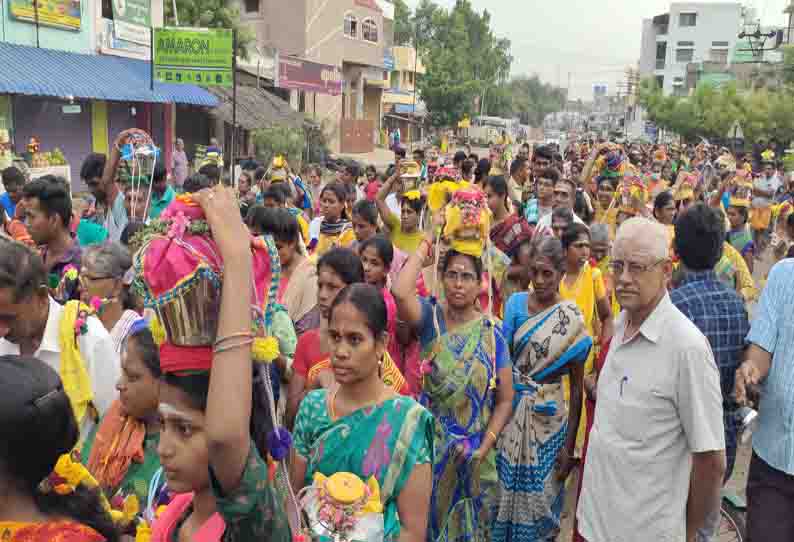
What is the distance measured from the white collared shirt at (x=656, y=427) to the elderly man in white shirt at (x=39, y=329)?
1943mm

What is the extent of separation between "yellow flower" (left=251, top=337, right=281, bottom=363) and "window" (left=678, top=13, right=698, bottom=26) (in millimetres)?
83092

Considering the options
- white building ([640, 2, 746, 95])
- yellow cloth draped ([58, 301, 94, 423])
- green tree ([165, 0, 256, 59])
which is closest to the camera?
yellow cloth draped ([58, 301, 94, 423])

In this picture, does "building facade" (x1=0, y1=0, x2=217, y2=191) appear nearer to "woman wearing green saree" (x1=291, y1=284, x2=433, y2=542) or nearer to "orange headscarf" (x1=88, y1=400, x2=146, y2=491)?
"orange headscarf" (x1=88, y1=400, x2=146, y2=491)

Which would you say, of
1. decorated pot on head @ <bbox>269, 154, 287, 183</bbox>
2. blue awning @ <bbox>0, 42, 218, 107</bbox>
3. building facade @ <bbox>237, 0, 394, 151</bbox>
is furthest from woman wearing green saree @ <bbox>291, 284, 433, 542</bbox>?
building facade @ <bbox>237, 0, 394, 151</bbox>

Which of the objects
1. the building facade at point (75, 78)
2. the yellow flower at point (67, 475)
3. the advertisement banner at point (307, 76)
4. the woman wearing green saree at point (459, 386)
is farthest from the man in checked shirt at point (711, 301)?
the advertisement banner at point (307, 76)

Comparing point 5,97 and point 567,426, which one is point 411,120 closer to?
point 5,97

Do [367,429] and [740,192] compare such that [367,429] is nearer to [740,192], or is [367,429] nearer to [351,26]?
[740,192]

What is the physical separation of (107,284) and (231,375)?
2381mm

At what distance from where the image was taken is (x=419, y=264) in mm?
3701

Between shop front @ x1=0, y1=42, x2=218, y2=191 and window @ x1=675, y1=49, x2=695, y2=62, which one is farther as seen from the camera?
window @ x1=675, y1=49, x2=695, y2=62

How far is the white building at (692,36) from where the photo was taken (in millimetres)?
74438

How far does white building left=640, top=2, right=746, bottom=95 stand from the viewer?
2931 inches

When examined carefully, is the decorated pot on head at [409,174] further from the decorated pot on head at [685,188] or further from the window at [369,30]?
the window at [369,30]

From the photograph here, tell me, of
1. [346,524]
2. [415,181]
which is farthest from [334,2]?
[346,524]
